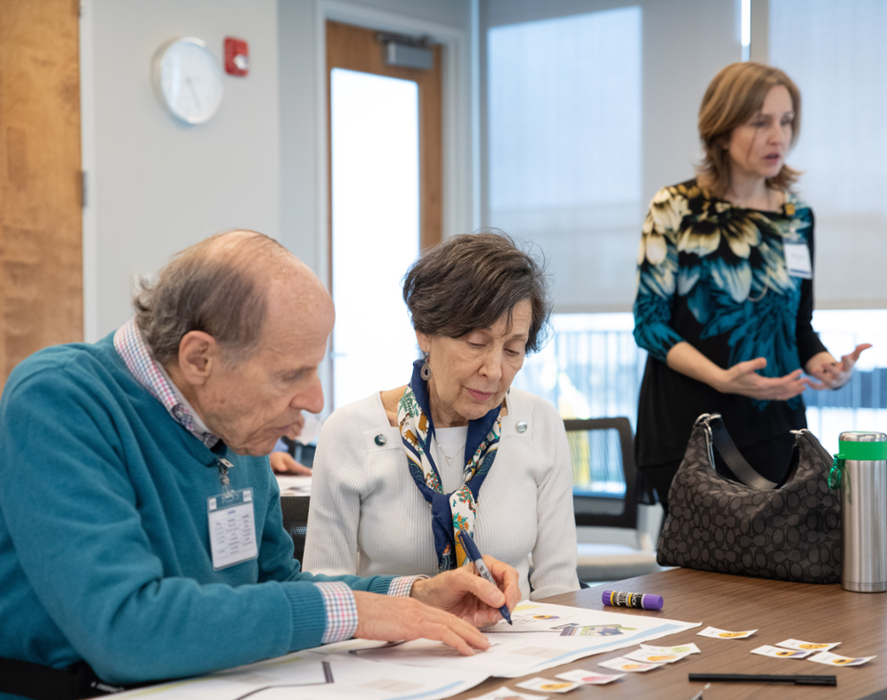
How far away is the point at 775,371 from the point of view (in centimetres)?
257

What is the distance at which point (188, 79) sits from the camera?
4.44 metres

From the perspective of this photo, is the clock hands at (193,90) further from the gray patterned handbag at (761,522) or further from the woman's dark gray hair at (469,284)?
the gray patterned handbag at (761,522)

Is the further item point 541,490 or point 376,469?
point 541,490

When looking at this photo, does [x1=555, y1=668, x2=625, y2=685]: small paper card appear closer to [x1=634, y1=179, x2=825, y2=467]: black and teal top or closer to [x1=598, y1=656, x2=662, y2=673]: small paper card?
[x1=598, y1=656, x2=662, y2=673]: small paper card

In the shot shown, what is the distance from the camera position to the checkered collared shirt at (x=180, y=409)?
1226 mm

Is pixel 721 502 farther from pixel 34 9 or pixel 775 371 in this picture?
pixel 34 9

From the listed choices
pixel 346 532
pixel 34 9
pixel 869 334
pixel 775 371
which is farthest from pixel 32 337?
pixel 869 334

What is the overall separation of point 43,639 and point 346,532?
0.71 meters

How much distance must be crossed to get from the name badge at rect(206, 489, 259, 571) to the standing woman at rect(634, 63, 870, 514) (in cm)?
136

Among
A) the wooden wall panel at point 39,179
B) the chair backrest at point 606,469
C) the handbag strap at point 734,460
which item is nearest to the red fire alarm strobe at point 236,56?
the wooden wall panel at point 39,179

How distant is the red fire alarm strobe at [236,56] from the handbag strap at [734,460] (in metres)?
3.34

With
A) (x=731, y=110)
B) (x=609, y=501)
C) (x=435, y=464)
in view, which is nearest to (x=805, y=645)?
(x=435, y=464)

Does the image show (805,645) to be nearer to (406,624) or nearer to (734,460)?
(406,624)

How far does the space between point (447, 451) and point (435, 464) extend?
0.05 m
